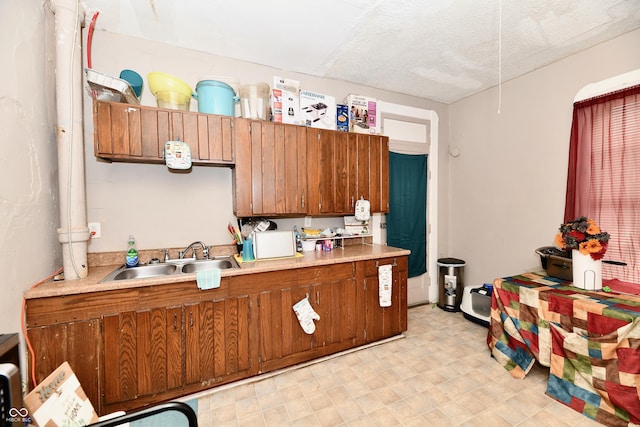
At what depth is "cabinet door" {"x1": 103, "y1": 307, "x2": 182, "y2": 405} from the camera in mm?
1676

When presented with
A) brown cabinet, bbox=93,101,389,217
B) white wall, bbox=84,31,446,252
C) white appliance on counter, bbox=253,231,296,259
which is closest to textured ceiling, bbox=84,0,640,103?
white wall, bbox=84,31,446,252

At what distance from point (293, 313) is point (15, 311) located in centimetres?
171

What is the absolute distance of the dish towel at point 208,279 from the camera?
6.06 ft

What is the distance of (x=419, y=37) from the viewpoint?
225 centimetres

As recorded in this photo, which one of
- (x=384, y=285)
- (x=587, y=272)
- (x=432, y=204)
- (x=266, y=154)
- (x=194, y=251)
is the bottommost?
(x=384, y=285)

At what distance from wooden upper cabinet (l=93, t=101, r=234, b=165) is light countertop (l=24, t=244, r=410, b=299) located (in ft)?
3.01

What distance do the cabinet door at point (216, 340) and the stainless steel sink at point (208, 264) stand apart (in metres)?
0.42

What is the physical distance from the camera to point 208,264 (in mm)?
2332

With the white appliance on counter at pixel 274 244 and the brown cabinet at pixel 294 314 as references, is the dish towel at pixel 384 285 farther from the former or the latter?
the white appliance on counter at pixel 274 244

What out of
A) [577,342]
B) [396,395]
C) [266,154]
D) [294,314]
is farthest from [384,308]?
[266,154]

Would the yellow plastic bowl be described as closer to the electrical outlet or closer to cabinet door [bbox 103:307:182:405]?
the electrical outlet

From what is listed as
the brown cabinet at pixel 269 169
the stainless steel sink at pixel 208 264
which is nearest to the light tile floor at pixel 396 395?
the stainless steel sink at pixel 208 264

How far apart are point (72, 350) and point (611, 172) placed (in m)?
4.43

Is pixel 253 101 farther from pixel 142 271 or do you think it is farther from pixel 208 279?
pixel 142 271
